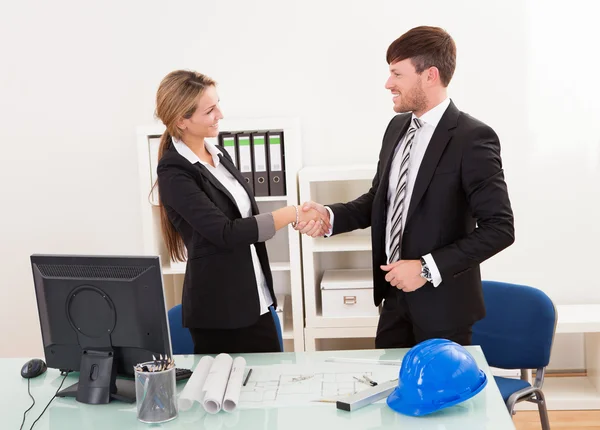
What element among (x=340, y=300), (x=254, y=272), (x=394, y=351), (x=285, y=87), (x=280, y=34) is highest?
(x=280, y=34)

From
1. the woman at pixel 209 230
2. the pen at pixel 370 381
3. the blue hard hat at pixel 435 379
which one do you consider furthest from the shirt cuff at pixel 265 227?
the blue hard hat at pixel 435 379

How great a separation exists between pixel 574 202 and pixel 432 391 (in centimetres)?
248

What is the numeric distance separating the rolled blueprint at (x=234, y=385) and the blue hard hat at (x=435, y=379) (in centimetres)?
42

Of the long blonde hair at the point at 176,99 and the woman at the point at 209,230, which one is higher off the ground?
the long blonde hair at the point at 176,99

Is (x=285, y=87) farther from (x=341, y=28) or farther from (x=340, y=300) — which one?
(x=340, y=300)

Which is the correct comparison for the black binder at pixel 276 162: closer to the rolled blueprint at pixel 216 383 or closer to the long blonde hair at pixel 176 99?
the long blonde hair at pixel 176 99

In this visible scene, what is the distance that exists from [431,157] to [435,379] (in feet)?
2.83

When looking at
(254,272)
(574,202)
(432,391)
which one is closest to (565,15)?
(574,202)

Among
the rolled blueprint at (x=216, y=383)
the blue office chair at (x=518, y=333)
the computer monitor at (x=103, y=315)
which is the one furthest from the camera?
the blue office chair at (x=518, y=333)

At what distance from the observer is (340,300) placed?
3504 mm

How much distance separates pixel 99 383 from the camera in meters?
1.96

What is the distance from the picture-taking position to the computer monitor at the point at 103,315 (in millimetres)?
1926

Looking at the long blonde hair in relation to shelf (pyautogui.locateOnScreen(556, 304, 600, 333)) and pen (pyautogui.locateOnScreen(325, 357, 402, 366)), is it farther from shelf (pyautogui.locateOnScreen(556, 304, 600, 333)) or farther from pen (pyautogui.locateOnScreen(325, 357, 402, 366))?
shelf (pyautogui.locateOnScreen(556, 304, 600, 333))

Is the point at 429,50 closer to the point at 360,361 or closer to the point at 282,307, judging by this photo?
the point at 360,361
